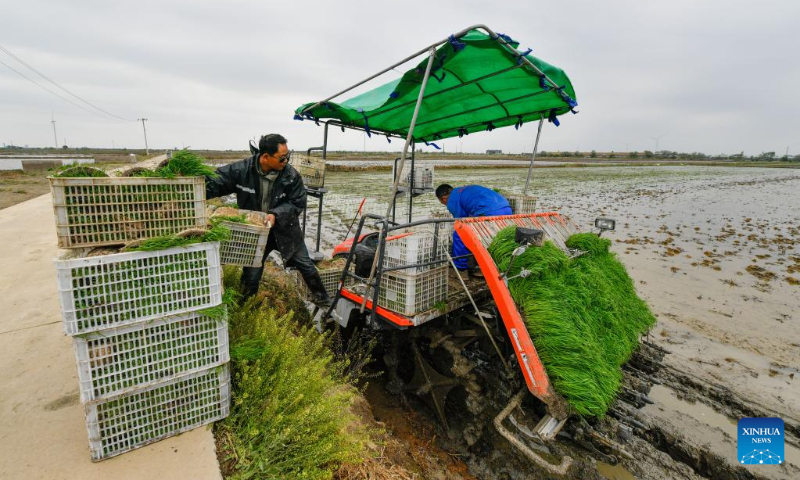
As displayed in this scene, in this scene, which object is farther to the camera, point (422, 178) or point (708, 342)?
point (422, 178)

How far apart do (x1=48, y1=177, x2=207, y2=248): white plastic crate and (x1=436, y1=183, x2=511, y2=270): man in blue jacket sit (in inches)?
111

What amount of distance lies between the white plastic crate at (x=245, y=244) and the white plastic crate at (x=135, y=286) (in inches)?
44.4

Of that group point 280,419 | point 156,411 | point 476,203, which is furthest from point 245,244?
point 476,203

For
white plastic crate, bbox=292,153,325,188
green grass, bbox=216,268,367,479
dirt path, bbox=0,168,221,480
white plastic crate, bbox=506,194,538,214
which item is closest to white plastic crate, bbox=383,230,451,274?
green grass, bbox=216,268,367,479

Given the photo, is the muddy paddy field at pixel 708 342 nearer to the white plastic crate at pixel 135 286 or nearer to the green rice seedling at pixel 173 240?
the white plastic crate at pixel 135 286

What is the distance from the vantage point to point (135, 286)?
6.71 ft

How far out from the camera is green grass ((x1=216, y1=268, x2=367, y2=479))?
222 cm

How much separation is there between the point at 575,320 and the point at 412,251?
1.45 metres

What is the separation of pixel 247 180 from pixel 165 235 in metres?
1.70

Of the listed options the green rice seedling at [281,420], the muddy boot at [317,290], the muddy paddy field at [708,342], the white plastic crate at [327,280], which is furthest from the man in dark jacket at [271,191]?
the muddy paddy field at [708,342]

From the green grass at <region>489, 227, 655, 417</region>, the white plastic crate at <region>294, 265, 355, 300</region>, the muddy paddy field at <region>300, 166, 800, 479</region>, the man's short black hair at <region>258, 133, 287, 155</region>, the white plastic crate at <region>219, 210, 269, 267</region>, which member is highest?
the man's short black hair at <region>258, 133, 287, 155</region>

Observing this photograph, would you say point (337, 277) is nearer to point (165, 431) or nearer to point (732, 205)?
point (165, 431)

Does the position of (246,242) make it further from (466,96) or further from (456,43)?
(466,96)

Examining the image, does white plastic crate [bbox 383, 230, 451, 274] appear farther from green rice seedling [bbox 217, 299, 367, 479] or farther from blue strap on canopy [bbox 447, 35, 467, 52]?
blue strap on canopy [bbox 447, 35, 467, 52]
